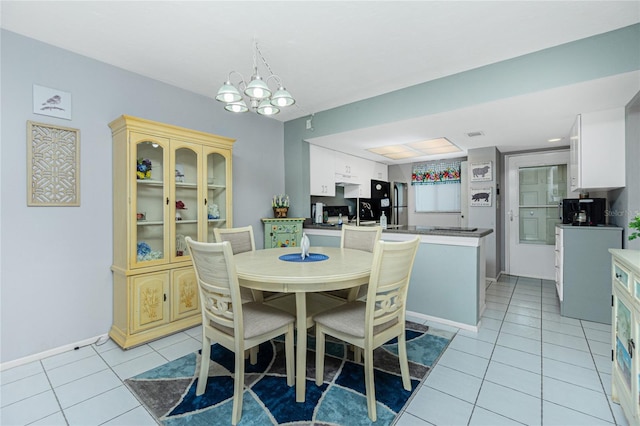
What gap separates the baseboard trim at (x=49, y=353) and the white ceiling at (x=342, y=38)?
2.43 metres

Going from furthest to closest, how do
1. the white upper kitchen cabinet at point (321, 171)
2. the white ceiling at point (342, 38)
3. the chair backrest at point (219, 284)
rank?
1. the white upper kitchen cabinet at point (321, 171)
2. the white ceiling at point (342, 38)
3. the chair backrest at point (219, 284)

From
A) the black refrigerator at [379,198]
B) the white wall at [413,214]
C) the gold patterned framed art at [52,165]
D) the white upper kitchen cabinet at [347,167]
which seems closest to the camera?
the gold patterned framed art at [52,165]

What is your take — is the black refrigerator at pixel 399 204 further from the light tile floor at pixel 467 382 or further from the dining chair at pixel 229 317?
the dining chair at pixel 229 317

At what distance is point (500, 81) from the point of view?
247 cm

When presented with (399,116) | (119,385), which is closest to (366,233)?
(399,116)

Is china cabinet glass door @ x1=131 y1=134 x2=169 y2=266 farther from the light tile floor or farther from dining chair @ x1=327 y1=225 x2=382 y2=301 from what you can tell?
dining chair @ x1=327 y1=225 x2=382 y2=301

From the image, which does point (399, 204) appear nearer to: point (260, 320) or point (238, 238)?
point (238, 238)

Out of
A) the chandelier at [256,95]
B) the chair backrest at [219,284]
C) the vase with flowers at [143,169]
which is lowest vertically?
the chair backrest at [219,284]

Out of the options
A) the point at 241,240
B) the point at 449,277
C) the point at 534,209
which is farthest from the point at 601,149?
the point at 241,240

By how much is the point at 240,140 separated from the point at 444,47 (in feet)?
8.13

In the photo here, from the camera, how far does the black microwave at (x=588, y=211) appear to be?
3.10 m

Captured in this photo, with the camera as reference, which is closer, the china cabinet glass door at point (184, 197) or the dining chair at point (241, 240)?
the dining chair at point (241, 240)

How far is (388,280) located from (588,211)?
2.98m

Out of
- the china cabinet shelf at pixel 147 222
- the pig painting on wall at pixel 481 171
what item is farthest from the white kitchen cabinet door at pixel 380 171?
the china cabinet shelf at pixel 147 222
